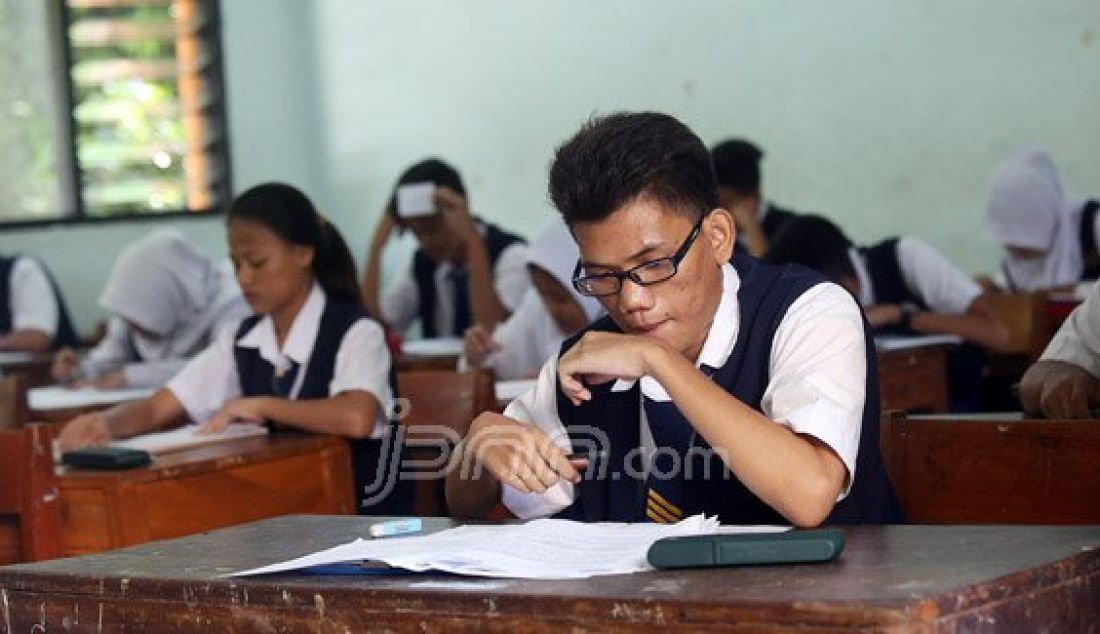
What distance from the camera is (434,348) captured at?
19.9 feet

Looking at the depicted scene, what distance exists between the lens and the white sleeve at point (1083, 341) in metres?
2.87

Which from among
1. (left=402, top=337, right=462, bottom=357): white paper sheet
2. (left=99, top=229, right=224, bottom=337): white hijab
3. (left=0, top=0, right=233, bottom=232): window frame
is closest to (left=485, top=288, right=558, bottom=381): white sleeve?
(left=402, top=337, right=462, bottom=357): white paper sheet

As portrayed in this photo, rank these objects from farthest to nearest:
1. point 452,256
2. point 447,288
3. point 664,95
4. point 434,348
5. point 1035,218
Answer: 1. point 664,95
2. point 447,288
3. point 452,256
4. point 1035,218
5. point 434,348

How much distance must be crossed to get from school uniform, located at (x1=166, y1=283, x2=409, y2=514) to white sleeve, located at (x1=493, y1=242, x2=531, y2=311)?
2.28 m

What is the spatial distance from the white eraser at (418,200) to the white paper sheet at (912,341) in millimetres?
1798

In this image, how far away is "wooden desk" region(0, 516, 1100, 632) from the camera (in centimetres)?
161

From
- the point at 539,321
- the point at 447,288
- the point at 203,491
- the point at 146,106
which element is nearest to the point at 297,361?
the point at 203,491

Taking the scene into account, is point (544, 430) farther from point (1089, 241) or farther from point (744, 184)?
point (1089, 241)

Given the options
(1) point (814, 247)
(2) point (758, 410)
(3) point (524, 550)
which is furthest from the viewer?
(1) point (814, 247)

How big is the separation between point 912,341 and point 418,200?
202cm

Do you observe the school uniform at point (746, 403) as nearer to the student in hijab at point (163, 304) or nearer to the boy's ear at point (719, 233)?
the boy's ear at point (719, 233)

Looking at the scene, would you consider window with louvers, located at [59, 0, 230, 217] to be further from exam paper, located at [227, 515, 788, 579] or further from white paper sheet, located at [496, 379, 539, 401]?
exam paper, located at [227, 515, 788, 579]

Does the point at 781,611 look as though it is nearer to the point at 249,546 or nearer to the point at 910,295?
the point at 249,546

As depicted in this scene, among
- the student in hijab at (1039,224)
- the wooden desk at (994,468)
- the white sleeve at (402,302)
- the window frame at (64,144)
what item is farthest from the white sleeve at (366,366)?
the window frame at (64,144)
